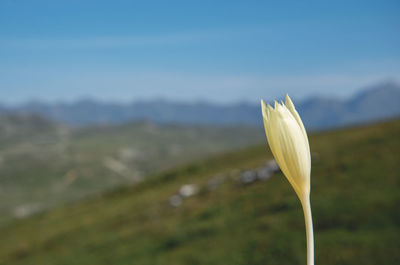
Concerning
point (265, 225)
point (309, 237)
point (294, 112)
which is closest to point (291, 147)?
point (294, 112)

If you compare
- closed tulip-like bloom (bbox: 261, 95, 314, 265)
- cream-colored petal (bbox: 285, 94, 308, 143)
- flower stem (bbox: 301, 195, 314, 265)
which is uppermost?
cream-colored petal (bbox: 285, 94, 308, 143)

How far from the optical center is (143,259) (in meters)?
19.5

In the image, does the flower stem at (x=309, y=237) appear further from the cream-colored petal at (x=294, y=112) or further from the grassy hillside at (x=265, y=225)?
the grassy hillside at (x=265, y=225)

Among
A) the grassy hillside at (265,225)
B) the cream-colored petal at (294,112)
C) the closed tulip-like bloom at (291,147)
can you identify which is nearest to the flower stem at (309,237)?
the closed tulip-like bloom at (291,147)

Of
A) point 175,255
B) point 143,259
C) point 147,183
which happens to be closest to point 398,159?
point 175,255

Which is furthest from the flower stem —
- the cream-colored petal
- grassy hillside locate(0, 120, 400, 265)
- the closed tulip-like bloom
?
grassy hillside locate(0, 120, 400, 265)

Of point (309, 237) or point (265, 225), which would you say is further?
point (265, 225)

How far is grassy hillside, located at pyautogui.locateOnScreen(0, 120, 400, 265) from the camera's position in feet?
46.9

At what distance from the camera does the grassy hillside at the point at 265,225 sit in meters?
14.3

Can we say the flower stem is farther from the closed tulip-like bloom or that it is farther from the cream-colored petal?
the cream-colored petal

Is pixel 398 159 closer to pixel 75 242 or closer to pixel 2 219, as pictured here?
pixel 75 242

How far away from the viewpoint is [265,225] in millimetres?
17500

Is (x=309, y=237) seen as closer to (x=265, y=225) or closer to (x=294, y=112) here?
(x=294, y=112)

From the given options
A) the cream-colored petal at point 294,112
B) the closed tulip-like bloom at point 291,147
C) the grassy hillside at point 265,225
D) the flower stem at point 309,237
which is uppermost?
the cream-colored petal at point 294,112
